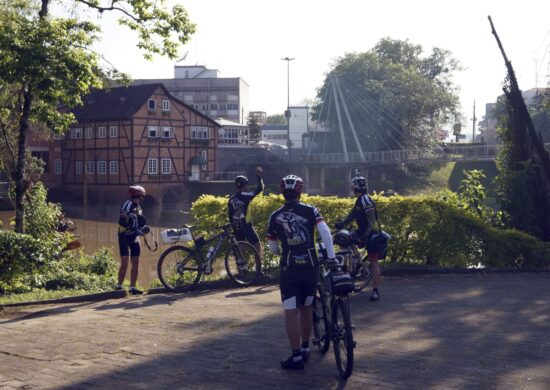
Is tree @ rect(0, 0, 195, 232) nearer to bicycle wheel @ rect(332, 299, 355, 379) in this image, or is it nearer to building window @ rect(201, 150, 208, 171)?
bicycle wheel @ rect(332, 299, 355, 379)

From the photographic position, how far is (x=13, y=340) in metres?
7.77

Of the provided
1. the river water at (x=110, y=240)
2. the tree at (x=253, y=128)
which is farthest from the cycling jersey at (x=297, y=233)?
the tree at (x=253, y=128)

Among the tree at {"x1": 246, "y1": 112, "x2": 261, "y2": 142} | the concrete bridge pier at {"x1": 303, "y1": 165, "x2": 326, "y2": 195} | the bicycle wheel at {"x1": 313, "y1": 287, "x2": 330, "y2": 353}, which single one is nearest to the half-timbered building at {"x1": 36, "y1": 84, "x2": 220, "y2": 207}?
the concrete bridge pier at {"x1": 303, "y1": 165, "x2": 326, "y2": 195}

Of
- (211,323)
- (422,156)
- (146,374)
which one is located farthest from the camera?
(422,156)

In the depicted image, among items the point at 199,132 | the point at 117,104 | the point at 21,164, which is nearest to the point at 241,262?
the point at 21,164

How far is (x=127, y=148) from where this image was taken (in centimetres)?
5662

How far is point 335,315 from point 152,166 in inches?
2080

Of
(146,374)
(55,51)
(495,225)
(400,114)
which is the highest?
(400,114)

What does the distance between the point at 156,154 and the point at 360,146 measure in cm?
2268

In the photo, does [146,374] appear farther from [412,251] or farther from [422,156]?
[422,156]

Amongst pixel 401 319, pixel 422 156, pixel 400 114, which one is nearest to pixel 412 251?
pixel 401 319

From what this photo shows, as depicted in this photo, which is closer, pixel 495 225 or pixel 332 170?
pixel 495 225

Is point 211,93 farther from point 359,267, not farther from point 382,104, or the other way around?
point 359,267

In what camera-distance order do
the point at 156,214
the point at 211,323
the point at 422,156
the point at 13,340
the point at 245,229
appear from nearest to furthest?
1. the point at 13,340
2. the point at 211,323
3. the point at 245,229
4. the point at 156,214
5. the point at 422,156
